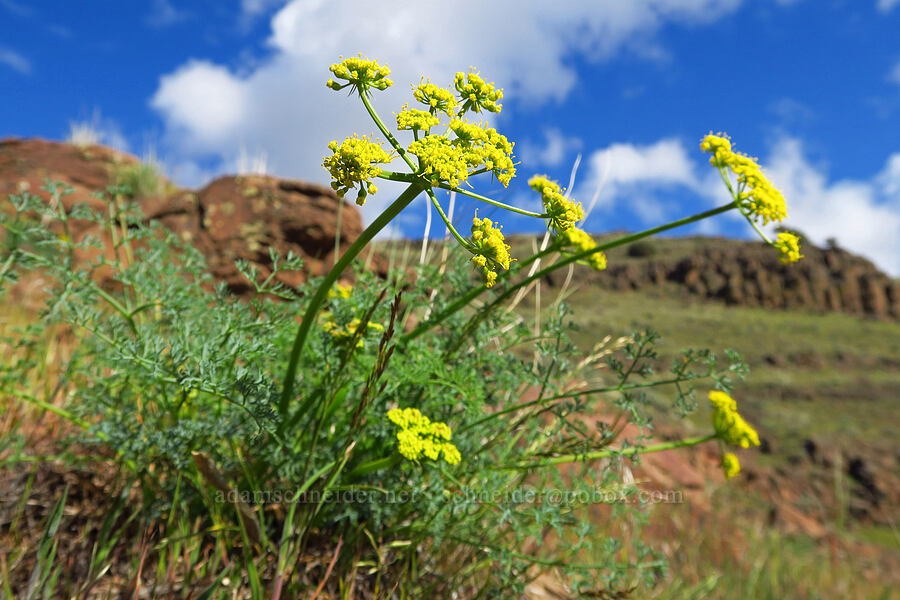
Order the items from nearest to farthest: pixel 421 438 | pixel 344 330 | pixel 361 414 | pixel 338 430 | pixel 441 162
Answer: pixel 441 162, pixel 361 414, pixel 421 438, pixel 344 330, pixel 338 430

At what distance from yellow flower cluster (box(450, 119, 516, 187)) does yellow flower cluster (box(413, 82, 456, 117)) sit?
0.15 ft

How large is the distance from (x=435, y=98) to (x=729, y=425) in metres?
1.65

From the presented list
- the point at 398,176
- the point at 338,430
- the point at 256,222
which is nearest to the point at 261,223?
the point at 256,222

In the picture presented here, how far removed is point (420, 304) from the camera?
8.29 ft

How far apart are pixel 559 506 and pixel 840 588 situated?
3.95 m

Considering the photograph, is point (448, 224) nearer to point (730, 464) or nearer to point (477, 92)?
point (477, 92)

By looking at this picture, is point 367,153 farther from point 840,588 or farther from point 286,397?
point 840,588

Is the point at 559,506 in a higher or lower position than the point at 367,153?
lower

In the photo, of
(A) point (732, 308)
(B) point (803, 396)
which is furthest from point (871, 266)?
(B) point (803, 396)

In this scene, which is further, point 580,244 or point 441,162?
point 580,244

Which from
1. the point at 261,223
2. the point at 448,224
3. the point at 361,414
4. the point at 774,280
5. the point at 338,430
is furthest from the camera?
the point at 774,280

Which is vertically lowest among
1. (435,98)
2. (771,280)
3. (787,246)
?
(787,246)

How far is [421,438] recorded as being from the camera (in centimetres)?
195

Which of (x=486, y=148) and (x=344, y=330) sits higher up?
(x=486, y=148)
